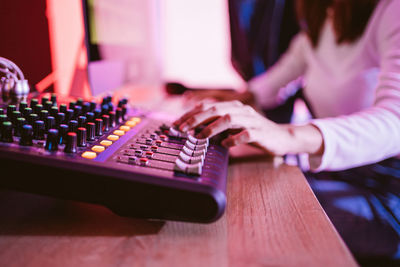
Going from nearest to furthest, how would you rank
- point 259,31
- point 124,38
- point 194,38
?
point 124,38 < point 259,31 < point 194,38

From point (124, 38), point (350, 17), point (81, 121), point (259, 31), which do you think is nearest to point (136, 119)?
point (81, 121)

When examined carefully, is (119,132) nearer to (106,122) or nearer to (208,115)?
(106,122)

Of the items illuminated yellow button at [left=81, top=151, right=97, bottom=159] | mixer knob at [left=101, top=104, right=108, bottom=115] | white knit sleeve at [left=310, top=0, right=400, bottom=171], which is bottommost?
white knit sleeve at [left=310, top=0, right=400, bottom=171]

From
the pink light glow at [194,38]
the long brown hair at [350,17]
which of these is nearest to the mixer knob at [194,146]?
the long brown hair at [350,17]

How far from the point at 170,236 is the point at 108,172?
0.11 meters

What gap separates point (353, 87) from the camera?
2.83 feet

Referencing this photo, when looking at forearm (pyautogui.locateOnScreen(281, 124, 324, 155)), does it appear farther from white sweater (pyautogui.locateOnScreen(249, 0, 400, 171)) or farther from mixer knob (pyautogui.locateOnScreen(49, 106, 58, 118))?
mixer knob (pyautogui.locateOnScreen(49, 106, 58, 118))

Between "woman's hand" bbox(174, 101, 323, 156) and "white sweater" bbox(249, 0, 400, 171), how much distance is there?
0.11 ft

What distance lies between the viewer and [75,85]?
2.81ft

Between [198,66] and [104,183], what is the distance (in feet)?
7.32

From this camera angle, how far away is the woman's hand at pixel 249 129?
512mm

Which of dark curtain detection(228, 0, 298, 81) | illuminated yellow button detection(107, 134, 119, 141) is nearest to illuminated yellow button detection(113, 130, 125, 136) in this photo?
illuminated yellow button detection(107, 134, 119, 141)

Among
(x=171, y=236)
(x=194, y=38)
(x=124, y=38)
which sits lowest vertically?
(x=171, y=236)

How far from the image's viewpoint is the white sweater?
0.57 m
